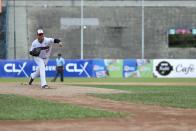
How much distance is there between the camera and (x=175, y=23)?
184 feet

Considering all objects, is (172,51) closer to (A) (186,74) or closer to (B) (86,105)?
(A) (186,74)

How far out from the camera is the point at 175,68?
41219 mm

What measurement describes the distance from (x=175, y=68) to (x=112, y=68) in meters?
4.65

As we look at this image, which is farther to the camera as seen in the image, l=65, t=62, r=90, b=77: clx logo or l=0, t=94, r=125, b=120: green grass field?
l=65, t=62, r=90, b=77: clx logo

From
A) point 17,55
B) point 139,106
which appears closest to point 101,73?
point 17,55

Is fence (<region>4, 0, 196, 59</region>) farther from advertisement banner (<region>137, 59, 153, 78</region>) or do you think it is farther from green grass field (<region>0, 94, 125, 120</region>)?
green grass field (<region>0, 94, 125, 120</region>)

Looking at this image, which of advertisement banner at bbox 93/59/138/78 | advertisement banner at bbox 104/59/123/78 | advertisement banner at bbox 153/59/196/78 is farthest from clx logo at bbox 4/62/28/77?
advertisement banner at bbox 153/59/196/78

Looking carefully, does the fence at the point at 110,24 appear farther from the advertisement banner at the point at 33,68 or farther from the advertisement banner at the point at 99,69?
the advertisement banner at the point at 33,68

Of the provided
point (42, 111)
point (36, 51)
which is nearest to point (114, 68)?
point (36, 51)

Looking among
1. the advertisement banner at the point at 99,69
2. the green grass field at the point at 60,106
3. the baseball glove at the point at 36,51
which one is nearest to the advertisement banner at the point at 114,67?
the advertisement banner at the point at 99,69

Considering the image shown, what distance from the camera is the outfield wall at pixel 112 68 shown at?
40219 mm

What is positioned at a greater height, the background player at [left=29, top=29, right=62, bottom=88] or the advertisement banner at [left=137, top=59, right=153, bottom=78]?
Answer: the background player at [left=29, top=29, right=62, bottom=88]

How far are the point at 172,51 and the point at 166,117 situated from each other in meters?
44.6

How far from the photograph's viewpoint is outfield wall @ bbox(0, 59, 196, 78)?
1583 inches
